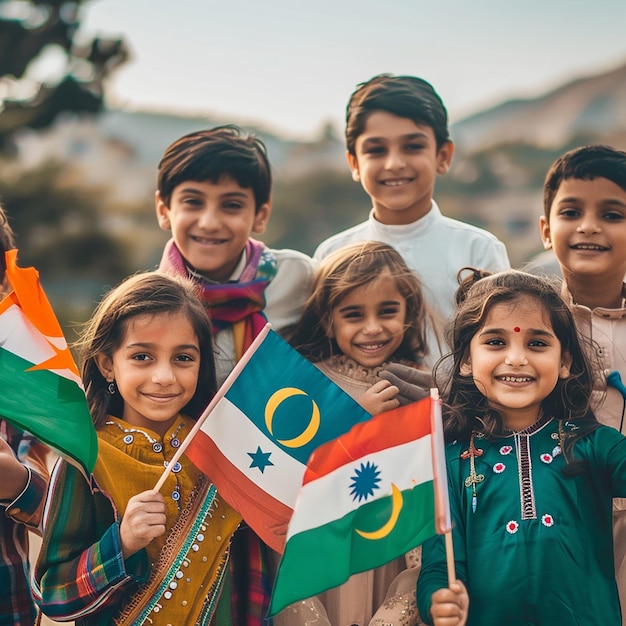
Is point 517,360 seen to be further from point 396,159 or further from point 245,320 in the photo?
point 396,159

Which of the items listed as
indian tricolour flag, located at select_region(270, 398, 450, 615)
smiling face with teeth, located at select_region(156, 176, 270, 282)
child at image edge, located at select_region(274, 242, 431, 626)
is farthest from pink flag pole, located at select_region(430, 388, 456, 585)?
smiling face with teeth, located at select_region(156, 176, 270, 282)

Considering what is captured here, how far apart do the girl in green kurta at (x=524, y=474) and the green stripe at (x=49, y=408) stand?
3.69 ft

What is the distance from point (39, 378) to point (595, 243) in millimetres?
2078

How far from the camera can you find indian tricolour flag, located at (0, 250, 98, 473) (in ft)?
11.1

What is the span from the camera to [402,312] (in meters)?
4.26

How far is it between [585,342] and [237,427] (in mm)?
1251

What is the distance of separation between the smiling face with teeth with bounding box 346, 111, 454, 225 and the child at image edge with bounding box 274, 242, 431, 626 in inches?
17.9

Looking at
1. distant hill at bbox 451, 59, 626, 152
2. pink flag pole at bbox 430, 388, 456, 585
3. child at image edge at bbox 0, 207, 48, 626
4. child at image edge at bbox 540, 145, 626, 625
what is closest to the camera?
pink flag pole at bbox 430, 388, 456, 585

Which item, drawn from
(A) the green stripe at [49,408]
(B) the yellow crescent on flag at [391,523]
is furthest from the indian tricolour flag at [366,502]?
(A) the green stripe at [49,408]

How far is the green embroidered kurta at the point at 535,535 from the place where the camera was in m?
3.27


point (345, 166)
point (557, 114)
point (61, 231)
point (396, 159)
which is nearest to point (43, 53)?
point (61, 231)

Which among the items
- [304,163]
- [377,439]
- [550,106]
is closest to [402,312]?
[377,439]

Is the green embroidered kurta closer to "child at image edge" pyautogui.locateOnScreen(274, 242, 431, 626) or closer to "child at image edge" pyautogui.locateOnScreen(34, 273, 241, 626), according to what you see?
"child at image edge" pyautogui.locateOnScreen(274, 242, 431, 626)

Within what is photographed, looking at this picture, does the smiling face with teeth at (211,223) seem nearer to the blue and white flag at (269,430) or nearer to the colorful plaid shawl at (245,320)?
the colorful plaid shawl at (245,320)
